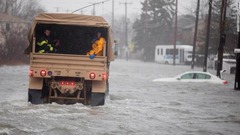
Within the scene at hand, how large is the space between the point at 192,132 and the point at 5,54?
3629 cm

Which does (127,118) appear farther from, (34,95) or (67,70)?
(34,95)

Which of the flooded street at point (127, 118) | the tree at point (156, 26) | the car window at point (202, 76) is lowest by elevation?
the flooded street at point (127, 118)

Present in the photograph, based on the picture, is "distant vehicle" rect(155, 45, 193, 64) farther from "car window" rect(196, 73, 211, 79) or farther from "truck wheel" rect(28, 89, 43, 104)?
"truck wheel" rect(28, 89, 43, 104)

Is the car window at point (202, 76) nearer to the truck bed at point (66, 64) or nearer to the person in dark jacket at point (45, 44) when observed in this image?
the person in dark jacket at point (45, 44)

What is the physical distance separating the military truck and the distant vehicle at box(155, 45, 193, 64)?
50.7 metres

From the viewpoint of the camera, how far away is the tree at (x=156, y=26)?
87250 mm

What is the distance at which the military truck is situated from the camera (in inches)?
547

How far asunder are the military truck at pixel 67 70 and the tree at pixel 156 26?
72.6 meters

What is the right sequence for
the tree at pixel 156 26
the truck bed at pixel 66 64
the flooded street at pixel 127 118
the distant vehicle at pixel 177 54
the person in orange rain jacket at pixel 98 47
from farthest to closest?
the tree at pixel 156 26
the distant vehicle at pixel 177 54
the person in orange rain jacket at pixel 98 47
the truck bed at pixel 66 64
the flooded street at pixel 127 118

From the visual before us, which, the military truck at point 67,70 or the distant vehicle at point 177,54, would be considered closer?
the military truck at point 67,70

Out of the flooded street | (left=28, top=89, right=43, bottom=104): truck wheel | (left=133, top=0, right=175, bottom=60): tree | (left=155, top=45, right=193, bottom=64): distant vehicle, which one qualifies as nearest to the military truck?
(left=28, top=89, right=43, bottom=104): truck wheel

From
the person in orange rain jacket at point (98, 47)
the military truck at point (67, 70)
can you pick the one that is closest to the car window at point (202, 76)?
the military truck at point (67, 70)

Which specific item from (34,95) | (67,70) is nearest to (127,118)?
(67,70)

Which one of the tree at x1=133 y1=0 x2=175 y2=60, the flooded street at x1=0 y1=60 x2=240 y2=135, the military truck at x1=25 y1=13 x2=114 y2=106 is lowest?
the flooded street at x1=0 y1=60 x2=240 y2=135
